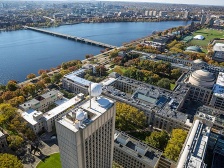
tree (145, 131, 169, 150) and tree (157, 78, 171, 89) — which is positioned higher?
tree (157, 78, 171, 89)

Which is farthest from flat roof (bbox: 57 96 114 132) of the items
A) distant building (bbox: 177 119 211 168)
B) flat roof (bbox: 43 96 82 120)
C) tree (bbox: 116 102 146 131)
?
flat roof (bbox: 43 96 82 120)

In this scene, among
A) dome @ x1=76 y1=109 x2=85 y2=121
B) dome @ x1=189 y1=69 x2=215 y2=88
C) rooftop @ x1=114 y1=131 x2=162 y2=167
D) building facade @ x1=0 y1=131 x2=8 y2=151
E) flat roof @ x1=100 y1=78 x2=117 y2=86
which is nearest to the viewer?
dome @ x1=76 y1=109 x2=85 y2=121

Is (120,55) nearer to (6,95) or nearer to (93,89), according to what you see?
(6,95)

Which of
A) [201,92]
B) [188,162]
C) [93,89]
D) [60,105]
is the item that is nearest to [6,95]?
[60,105]

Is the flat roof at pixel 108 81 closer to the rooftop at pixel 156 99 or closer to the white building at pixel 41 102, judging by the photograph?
the rooftop at pixel 156 99

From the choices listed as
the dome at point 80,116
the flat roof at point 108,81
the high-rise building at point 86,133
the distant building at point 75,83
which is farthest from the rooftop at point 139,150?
the distant building at point 75,83

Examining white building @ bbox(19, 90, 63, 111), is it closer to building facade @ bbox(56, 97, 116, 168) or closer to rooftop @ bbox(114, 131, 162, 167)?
rooftop @ bbox(114, 131, 162, 167)
